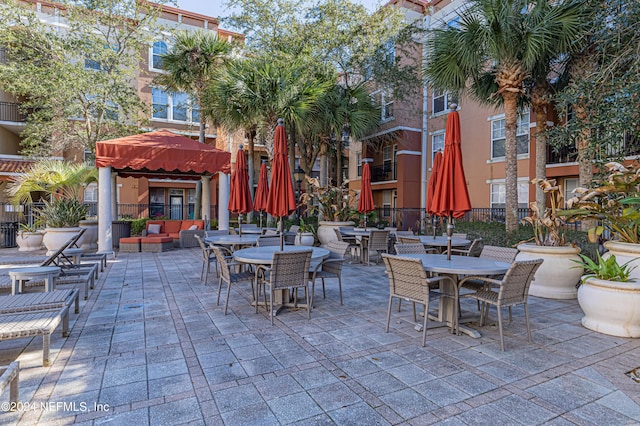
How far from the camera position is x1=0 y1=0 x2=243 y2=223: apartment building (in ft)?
63.5

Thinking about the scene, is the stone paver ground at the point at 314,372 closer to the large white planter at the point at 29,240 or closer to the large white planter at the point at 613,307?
the large white planter at the point at 613,307

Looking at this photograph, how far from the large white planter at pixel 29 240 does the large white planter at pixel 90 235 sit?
4.63 feet

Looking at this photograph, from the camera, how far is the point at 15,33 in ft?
45.5

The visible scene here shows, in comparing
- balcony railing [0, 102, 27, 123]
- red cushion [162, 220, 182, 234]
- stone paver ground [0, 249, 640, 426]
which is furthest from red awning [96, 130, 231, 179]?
balcony railing [0, 102, 27, 123]

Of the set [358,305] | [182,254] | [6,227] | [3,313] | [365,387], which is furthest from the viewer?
[6,227]

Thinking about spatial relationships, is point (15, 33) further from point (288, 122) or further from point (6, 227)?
point (288, 122)

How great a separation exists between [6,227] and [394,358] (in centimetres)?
1514

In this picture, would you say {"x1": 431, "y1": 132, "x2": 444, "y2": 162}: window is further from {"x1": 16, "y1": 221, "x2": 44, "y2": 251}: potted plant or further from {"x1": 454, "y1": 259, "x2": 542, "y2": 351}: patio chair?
{"x1": 16, "y1": 221, "x2": 44, "y2": 251}: potted plant

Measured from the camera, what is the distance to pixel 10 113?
1914 centimetres

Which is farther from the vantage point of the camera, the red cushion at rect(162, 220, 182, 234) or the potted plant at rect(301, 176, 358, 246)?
the red cushion at rect(162, 220, 182, 234)

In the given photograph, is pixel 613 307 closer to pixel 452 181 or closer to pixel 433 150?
pixel 452 181

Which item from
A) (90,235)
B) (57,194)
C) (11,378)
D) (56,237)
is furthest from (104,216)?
(11,378)

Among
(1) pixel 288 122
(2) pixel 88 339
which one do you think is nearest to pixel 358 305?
(2) pixel 88 339

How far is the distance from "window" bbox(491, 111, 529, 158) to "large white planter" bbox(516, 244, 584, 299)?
1021cm
